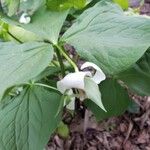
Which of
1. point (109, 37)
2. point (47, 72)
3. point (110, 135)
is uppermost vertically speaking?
point (109, 37)

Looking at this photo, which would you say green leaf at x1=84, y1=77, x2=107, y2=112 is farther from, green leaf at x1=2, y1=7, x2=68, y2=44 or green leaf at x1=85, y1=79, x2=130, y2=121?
green leaf at x1=85, y1=79, x2=130, y2=121

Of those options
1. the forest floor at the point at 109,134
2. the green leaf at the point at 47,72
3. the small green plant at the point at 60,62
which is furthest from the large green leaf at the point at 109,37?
the forest floor at the point at 109,134

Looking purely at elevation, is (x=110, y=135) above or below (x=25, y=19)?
below

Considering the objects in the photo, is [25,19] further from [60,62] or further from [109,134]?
[109,134]

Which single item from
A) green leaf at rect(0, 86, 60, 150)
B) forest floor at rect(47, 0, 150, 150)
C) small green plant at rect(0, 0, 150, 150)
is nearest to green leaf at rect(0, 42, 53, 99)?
small green plant at rect(0, 0, 150, 150)

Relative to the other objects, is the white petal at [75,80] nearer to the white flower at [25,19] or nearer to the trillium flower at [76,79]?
the trillium flower at [76,79]

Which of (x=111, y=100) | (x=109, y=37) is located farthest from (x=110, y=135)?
(x=109, y=37)

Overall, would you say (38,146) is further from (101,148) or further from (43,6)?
(101,148)
